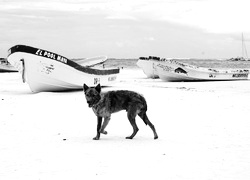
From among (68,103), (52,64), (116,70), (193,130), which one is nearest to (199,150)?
(193,130)

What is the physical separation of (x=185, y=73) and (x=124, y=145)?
18.6 meters

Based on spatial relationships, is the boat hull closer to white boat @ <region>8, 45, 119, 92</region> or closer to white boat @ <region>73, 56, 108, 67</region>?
white boat @ <region>73, 56, 108, 67</region>

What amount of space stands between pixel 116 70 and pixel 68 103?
7533 mm

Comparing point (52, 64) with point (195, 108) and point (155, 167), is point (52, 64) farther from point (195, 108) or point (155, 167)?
point (155, 167)

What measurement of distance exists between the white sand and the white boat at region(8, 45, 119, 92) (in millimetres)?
3833

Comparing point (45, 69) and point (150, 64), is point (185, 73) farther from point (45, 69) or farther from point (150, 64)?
point (45, 69)

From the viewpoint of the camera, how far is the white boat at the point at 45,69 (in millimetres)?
13844

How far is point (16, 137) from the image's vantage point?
265 inches

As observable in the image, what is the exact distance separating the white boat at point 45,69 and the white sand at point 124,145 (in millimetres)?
3833

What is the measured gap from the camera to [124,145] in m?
6.13

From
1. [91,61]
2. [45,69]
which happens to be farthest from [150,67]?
[45,69]

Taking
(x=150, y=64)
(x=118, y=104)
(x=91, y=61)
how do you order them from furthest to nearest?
(x=150, y=64), (x=91, y=61), (x=118, y=104)

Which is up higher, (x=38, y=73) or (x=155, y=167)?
(x=38, y=73)

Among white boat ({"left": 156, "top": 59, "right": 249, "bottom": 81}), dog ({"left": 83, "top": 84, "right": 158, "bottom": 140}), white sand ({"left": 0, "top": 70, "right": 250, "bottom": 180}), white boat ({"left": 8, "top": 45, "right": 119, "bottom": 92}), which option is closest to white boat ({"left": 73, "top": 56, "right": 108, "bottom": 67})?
white boat ({"left": 156, "top": 59, "right": 249, "bottom": 81})
